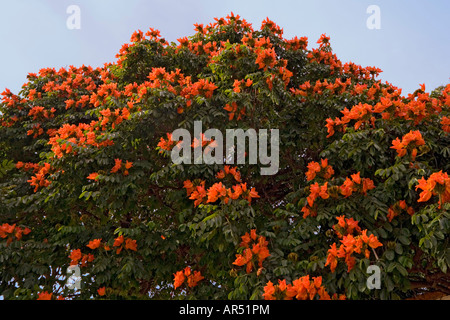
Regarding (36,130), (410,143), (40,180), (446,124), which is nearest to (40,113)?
(36,130)

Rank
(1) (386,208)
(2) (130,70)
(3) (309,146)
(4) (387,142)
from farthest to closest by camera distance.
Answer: (2) (130,70), (3) (309,146), (4) (387,142), (1) (386,208)

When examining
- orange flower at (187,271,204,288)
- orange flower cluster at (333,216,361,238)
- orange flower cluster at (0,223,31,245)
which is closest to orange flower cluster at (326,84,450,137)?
orange flower cluster at (333,216,361,238)

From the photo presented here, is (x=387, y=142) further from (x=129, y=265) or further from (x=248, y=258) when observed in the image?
(x=129, y=265)

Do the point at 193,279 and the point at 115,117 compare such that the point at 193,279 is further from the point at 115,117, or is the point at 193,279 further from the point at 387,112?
the point at 387,112

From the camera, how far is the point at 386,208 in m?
4.24

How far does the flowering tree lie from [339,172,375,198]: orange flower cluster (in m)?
0.01

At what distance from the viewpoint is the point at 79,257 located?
5.41 meters

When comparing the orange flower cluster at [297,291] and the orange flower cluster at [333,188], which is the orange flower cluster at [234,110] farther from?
the orange flower cluster at [297,291]

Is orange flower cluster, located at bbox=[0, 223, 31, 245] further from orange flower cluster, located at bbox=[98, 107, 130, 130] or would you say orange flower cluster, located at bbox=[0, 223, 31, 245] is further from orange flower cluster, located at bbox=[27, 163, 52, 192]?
orange flower cluster, located at bbox=[98, 107, 130, 130]

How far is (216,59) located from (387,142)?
102 inches

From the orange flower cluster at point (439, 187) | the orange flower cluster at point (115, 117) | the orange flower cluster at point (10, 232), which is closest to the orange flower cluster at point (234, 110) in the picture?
the orange flower cluster at point (115, 117)

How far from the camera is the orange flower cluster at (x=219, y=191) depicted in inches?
174
